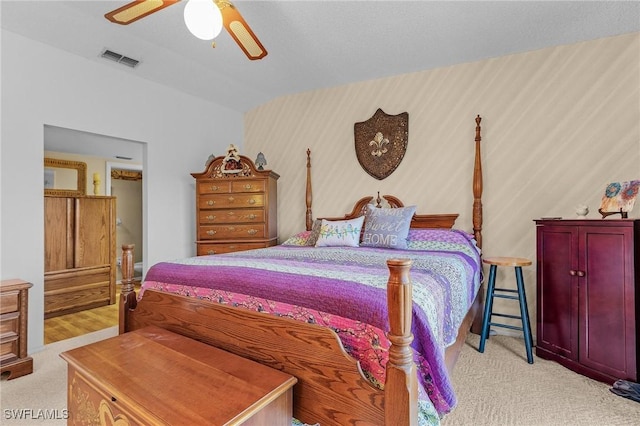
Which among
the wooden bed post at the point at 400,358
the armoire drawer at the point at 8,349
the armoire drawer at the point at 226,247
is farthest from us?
the armoire drawer at the point at 226,247

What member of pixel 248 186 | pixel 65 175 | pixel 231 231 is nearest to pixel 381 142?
pixel 248 186

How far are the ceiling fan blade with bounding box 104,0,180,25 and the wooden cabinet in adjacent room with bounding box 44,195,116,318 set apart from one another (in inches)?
113

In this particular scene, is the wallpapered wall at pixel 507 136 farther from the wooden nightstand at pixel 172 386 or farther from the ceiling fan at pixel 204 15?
the wooden nightstand at pixel 172 386

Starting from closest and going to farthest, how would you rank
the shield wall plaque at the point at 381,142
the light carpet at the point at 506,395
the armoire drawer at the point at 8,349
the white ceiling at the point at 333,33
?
the light carpet at the point at 506,395
the armoire drawer at the point at 8,349
the white ceiling at the point at 333,33
the shield wall plaque at the point at 381,142

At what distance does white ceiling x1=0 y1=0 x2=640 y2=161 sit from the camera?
228 cm

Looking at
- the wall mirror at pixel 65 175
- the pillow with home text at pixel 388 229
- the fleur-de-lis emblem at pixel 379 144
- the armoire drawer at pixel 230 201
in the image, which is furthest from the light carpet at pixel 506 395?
the wall mirror at pixel 65 175

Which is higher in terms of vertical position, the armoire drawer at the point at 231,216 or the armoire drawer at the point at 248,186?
the armoire drawer at the point at 248,186

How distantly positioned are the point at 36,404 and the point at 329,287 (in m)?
1.97

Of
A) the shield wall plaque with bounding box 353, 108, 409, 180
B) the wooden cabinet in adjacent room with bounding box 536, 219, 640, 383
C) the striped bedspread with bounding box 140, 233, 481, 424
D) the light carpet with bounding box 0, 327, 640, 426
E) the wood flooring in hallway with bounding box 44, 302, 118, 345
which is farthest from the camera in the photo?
the shield wall plaque with bounding box 353, 108, 409, 180

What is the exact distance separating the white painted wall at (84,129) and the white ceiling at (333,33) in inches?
8.3

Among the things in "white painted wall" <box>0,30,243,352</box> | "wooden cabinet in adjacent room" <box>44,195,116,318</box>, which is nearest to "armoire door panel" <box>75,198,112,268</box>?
"wooden cabinet in adjacent room" <box>44,195,116,318</box>

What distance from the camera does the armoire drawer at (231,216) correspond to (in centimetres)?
367

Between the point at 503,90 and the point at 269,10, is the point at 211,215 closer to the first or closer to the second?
the point at 269,10

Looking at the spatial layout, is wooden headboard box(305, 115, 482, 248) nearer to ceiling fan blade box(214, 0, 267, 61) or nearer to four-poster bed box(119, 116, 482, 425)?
four-poster bed box(119, 116, 482, 425)
